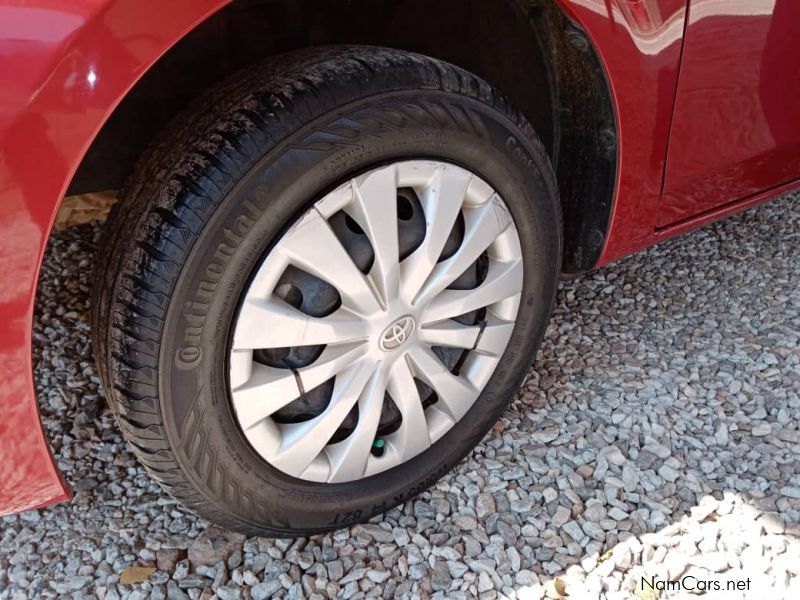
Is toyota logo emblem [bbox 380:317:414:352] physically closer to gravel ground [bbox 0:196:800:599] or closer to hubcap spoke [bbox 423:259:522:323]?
hubcap spoke [bbox 423:259:522:323]

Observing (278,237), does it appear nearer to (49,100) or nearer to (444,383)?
(49,100)

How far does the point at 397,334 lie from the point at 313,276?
224 millimetres

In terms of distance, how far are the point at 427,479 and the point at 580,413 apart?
52 centimetres

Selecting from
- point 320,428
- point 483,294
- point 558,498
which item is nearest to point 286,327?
point 320,428

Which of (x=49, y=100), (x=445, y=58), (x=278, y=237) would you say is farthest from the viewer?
(x=445, y=58)

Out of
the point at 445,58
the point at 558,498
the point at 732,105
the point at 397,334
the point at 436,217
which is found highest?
the point at 445,58

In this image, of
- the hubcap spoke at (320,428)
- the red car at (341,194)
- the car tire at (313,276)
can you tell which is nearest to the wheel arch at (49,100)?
the red car at (341,194)

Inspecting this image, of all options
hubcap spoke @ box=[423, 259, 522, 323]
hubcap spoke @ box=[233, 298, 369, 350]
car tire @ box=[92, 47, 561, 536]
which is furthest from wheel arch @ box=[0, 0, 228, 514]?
hubcap spoke @ box=[423, 259, 522, 323]

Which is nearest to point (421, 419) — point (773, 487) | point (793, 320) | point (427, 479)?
point (427, 479)

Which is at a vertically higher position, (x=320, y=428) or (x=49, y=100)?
(x=49, y=100)

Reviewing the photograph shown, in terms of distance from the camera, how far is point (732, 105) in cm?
183

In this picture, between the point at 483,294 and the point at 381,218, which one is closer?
the point at 381,218

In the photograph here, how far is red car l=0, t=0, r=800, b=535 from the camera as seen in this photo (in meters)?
1.13

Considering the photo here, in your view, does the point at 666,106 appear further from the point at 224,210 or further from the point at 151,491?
the point at 151,491
